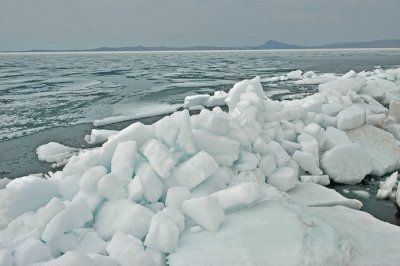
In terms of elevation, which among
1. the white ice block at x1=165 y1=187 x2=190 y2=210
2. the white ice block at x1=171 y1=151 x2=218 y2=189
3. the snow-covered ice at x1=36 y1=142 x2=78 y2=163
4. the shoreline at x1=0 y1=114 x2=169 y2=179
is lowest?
the shoreline at x1=0 y1=114 x2=169 y2=179

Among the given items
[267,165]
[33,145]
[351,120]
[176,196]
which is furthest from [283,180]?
[33,145]

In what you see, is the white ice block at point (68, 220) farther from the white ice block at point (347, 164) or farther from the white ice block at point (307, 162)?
the white ice block at point (347, 164)

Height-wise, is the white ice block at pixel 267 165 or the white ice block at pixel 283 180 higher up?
the white ice block at pixel 267 165

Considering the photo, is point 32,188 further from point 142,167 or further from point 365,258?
point 365,258

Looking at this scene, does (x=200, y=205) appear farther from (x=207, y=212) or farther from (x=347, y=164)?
(x=347, y=164)

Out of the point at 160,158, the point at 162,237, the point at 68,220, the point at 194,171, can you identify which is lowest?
the point at 162,237

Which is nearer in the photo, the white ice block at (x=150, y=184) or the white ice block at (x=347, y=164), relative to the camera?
the white ice block at (x=150, y=184)

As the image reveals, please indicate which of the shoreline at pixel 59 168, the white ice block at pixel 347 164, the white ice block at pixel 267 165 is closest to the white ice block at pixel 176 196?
the white ice block at pixel 267 165

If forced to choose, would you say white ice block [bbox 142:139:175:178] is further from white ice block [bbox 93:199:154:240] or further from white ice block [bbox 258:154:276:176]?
white ice block [bbox 258:154:276:176]

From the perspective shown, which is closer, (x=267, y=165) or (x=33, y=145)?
(x=267, y=165)

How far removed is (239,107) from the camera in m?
6.16

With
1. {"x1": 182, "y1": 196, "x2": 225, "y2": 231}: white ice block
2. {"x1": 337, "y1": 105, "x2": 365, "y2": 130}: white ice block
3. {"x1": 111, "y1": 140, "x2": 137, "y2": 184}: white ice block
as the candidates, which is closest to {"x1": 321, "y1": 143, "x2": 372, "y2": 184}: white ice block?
{"x1": 337, "y1": 105, "x2": 365, "y2": 130}: white ice block

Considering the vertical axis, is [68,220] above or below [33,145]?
above

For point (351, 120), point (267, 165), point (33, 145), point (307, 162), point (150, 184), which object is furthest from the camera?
point (33, 145)
